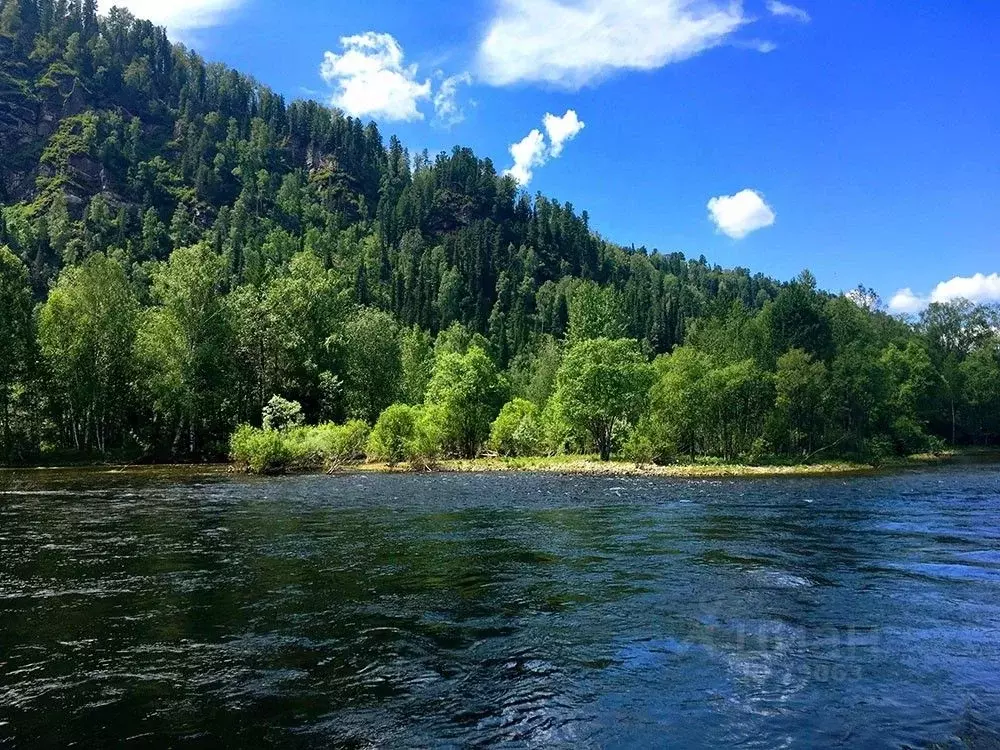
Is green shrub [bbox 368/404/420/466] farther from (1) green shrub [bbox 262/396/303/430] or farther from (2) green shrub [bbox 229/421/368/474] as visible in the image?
(1) green shrub [bbox 262/396/303/430]

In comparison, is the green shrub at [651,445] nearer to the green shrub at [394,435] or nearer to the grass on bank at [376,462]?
the grass on bank at [376,462]

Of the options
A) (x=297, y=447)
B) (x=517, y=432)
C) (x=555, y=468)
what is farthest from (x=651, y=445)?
(x=297, y=447)

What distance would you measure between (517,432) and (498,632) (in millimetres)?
59007

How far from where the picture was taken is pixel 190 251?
71312mm

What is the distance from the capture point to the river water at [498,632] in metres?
8.51

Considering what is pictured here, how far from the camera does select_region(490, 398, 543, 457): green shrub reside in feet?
235

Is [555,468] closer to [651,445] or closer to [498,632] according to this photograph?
[651,445]

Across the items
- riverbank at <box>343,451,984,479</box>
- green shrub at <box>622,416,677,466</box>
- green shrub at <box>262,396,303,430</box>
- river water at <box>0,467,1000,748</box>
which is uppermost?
green shrub at <box>262,396,303,430</box>

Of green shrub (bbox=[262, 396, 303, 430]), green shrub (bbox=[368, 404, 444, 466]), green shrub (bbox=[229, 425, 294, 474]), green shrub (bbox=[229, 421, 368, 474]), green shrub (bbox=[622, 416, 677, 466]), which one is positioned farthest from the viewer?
green shrub (bbox=[262, 396, 303, 430])

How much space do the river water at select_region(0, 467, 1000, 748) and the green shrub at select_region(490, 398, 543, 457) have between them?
44396 mm

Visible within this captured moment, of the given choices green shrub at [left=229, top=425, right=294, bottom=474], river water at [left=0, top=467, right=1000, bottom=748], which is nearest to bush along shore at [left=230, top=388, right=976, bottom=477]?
green shrub at [left=229, top=425, right=294, bottom=474]

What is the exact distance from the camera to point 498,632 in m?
12.4

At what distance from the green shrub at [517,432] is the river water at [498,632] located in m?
44.4

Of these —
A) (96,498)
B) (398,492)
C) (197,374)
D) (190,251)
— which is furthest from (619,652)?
(190,251)
